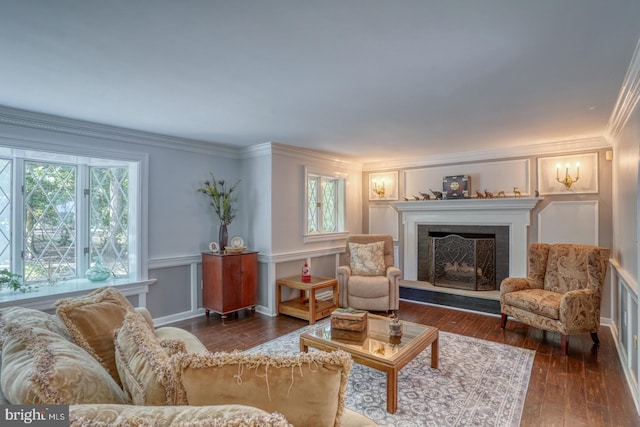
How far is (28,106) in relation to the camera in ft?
9.70

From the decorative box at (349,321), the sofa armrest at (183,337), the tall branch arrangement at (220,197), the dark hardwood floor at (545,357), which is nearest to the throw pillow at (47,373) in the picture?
the sofa armrest at (183,337)

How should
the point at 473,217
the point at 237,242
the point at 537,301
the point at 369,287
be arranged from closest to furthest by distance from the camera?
the point at 537,301, the point at 369,287, the point at 237,242, the point at 473,217

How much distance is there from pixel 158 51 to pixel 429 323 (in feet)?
12.8

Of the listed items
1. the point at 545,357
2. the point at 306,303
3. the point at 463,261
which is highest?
the point at 463,261

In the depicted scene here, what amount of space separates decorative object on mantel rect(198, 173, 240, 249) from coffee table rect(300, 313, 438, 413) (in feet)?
7.13

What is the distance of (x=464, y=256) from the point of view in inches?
192

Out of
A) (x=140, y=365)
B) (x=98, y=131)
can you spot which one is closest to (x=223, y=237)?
(x=98, y=131)

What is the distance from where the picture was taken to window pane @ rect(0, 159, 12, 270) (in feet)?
10.6

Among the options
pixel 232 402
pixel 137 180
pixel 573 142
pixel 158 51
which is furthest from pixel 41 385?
pixel 573 142

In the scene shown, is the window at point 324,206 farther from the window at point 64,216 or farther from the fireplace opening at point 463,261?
the window at point 64,216

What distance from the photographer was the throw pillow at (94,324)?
4.84 ft

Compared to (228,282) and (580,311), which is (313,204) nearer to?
(228,282)

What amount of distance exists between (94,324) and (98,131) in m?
2.77

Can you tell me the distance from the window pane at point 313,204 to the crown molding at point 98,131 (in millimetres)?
1358
